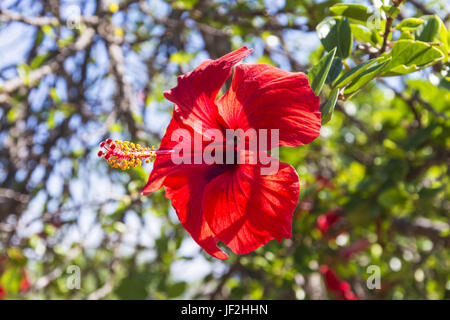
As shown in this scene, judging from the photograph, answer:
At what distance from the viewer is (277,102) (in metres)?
0.70

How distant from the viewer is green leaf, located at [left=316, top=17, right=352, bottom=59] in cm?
83

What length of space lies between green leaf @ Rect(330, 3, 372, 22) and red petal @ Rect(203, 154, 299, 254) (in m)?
0.40

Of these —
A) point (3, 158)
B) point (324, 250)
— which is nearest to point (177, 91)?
point (324, 250)

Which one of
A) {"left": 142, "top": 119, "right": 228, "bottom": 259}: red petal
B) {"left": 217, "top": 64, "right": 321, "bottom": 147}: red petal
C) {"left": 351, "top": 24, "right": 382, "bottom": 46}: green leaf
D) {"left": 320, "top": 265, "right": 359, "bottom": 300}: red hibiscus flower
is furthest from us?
{"left": 320, "top": 265, "right": 359, "bottom": 300}: red hibiscus flower

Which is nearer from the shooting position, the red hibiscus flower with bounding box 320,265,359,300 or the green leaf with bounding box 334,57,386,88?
the green leaf with bounding box 334,57,386,88

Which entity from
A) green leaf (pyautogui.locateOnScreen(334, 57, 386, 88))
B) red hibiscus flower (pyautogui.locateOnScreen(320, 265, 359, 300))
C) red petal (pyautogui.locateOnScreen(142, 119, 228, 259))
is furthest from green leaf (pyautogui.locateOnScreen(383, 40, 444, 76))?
red hibiscus flower (pyautogui.locateOnScreen(320, 265, 359, 300))

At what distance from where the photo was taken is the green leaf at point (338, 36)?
0.83 m

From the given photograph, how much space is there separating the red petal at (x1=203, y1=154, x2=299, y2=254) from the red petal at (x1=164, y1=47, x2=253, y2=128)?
119 mm

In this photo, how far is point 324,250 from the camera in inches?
71.5

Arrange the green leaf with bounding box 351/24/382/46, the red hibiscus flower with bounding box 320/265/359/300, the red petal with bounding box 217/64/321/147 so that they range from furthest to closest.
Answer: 1. the red hibiscus flower with bounding box 320/265/359/300
2. the green leaf with bounding box 351/24/382/46
3. the red petal with bounding box 217/64/321/147

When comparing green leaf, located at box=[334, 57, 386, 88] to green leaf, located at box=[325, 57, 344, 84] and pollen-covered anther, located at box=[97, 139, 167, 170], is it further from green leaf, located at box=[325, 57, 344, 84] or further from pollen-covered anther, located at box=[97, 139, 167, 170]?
pollen-covered anther, located at box=[97, 139, 167, 170]

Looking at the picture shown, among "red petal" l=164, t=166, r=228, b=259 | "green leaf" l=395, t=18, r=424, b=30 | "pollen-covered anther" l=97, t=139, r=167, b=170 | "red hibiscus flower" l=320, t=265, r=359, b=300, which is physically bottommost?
"red hibiscus flower" l=320, t=265, r=359, b=300

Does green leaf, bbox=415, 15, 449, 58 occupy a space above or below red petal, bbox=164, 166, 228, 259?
above

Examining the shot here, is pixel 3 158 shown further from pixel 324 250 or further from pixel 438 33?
pixel 438 33
